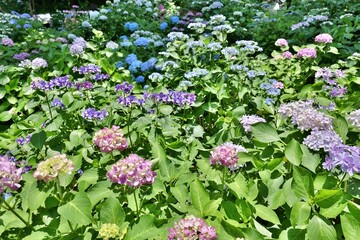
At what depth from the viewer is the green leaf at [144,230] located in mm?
1183

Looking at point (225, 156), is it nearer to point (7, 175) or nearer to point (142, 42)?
point (7, 175)

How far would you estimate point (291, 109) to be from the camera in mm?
1565

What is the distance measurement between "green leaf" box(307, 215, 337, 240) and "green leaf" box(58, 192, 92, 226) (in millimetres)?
715

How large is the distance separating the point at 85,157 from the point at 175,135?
1.59ft

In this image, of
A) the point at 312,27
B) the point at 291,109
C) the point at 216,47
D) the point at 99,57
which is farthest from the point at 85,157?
the point at 312,27

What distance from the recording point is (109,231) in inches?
44.0

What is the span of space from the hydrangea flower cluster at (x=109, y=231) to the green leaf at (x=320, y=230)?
0.60 m

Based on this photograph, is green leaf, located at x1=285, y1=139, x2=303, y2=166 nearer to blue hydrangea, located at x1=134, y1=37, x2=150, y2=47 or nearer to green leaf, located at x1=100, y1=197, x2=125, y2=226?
green leaf, located at x1=100, y1=197, x2=125, y2=226

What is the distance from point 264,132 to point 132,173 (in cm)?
61

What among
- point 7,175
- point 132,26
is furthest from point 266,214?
point 132,26

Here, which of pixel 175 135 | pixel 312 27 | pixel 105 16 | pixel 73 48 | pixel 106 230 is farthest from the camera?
pixel 105 16

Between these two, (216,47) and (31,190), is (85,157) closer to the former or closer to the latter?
(31,190)

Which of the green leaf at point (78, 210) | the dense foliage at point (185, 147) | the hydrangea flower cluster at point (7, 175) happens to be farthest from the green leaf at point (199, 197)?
the hydrangea flower cluster at point (7, 175)

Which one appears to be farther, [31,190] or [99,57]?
[99,57]
